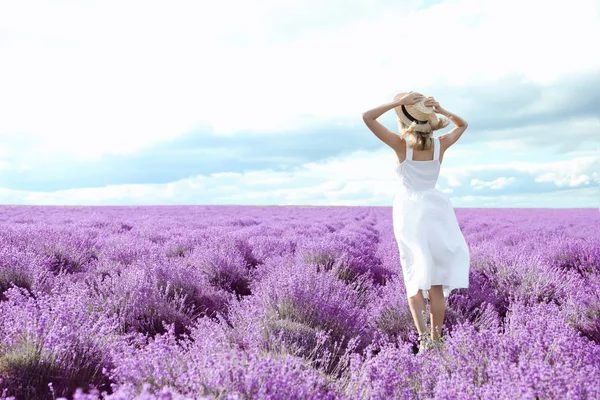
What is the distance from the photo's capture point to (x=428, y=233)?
3.17m

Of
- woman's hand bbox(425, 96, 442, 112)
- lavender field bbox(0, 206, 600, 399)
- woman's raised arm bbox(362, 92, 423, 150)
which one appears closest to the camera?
lavender field bbox(0, 206, 600, 399)

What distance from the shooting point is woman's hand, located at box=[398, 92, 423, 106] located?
3123 millimetres

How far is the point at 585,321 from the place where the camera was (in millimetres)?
3506

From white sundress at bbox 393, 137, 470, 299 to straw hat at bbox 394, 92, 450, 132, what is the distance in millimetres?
142

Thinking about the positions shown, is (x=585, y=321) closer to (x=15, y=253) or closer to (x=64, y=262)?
(x=15, y=253)

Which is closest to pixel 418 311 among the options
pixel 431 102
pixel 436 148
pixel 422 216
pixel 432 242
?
pixel 432 242

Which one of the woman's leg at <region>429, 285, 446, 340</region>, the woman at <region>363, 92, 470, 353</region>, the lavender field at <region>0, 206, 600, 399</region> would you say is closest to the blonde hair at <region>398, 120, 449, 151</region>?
the woman at <region>363, 92, 470, 353</region>

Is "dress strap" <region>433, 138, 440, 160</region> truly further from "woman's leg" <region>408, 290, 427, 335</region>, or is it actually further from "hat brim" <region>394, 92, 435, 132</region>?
"woman's leg" <region>408, 290, 427, 335</region>

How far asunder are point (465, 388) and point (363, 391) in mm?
430

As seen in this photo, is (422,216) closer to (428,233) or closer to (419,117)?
(428,233)

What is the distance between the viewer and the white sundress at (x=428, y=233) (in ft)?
10.3

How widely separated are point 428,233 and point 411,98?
0.96 m

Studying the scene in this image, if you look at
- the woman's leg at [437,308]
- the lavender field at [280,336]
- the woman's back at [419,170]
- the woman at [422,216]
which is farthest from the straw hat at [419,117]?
the lavender field at [280,336]

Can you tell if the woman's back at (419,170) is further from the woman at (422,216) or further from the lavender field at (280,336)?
the lavender field at (280,336)
